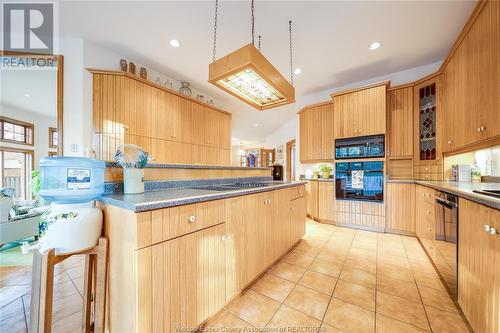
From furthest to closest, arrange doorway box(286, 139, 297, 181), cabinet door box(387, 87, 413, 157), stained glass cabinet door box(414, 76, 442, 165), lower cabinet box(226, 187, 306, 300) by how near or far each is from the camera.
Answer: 1. doorway box(286, 139, 297, 181)
2. cabinet door box(387, 87, 413, 157)
3. stained glass cabinet door box(414, 76, 442, 165)
4. lower cabinet box(226, 187, 306, 300)

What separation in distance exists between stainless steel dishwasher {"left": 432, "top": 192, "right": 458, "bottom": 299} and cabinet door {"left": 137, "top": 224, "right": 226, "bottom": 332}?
5.94 feet

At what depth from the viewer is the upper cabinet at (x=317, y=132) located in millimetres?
3842

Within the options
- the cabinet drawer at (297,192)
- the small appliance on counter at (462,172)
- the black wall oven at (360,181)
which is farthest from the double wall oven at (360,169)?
the cabinet drawer at (297,192)

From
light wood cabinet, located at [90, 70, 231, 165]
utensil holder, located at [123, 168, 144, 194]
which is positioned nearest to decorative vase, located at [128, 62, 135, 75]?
light wood cabinet, located at [90, 70, 231, 165]

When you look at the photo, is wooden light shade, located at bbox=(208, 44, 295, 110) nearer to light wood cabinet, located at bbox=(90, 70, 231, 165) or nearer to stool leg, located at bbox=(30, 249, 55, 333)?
stool leg, located at bbox=(30, 249, 55, 333)

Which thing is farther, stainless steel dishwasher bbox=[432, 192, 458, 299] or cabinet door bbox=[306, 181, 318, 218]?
cabinet door bbox=[306, 181, 318, 218]

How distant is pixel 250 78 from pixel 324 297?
2018mm

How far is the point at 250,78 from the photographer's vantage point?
162 cm

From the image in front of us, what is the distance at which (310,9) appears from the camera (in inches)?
77.9

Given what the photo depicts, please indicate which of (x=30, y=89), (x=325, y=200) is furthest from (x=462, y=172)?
(x=30, y=89)

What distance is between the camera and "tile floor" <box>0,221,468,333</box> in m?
1.23

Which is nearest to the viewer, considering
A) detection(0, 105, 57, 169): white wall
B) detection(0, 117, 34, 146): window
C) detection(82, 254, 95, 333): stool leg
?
detection(82, 254, 95, 333): stool leg

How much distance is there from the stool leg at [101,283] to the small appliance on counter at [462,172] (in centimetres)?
386

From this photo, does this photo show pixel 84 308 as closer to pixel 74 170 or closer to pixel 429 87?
pixel 74 170
